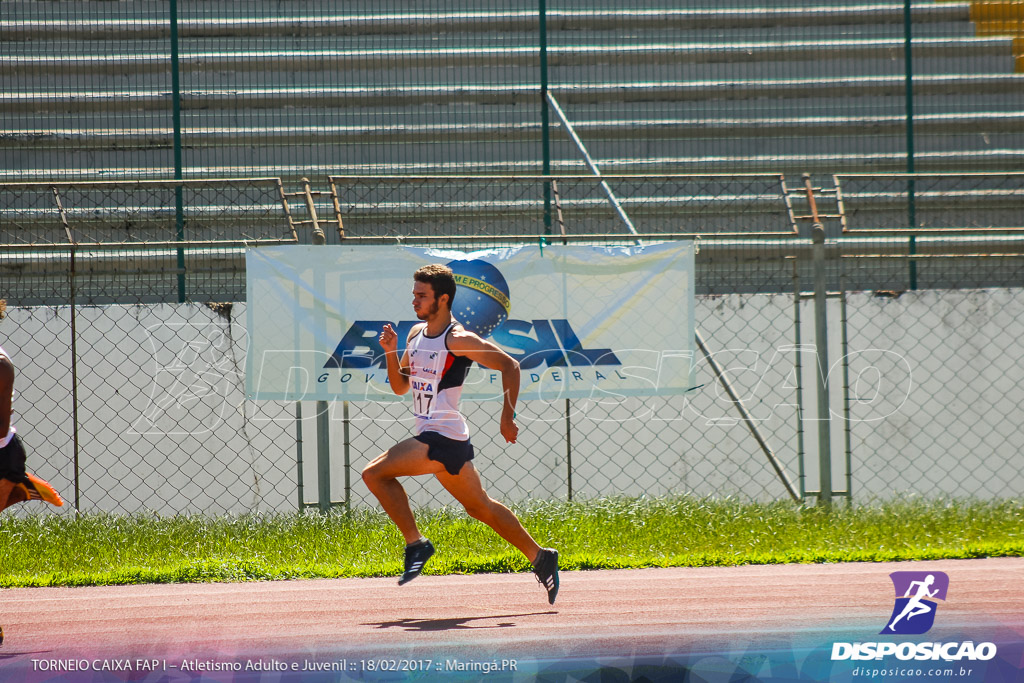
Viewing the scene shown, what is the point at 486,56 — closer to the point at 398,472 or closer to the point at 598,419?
the point at 598,419

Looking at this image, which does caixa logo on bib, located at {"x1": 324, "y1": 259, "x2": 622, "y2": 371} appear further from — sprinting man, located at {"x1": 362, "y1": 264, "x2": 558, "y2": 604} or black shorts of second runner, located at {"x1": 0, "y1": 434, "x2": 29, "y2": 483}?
black shorts of second runner, located at {"x1": 0, "y1": 434, "x2": 29, "y2": 483}

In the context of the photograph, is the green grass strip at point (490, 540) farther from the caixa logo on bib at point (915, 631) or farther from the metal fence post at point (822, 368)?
the caixa logo on bib at point (915, 631)

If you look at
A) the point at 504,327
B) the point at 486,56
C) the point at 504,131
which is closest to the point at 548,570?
the point at 504,327

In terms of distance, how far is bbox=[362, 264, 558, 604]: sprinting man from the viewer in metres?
4.82

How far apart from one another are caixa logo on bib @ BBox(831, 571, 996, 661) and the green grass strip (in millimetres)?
719

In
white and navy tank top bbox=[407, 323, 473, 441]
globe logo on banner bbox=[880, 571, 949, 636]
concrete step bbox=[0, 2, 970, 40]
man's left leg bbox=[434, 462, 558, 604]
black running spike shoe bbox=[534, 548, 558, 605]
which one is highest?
concrete step bbox=[0, 2, 970, 40]

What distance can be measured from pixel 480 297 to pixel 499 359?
177 cm

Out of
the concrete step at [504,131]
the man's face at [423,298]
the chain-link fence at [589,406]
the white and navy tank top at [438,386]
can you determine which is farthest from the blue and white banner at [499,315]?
the concrete step at [504,131]

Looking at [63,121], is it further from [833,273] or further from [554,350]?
[833,273]

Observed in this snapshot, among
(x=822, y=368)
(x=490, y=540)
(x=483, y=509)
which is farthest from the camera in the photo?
(x=822, y=368)

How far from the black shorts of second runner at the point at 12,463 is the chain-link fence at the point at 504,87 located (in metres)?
5.57

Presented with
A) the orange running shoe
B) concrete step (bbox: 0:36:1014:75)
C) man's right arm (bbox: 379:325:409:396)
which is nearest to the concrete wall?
man's right arm (bbox: 379:325:409:396)

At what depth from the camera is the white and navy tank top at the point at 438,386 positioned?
16.1ft

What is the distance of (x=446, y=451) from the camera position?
4.86 m
